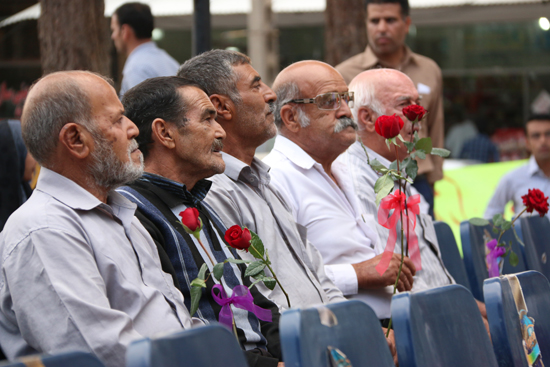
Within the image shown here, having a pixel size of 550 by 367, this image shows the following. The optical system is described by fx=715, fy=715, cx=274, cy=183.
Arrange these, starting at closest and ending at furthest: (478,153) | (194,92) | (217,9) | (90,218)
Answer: (90,218), (194,92), (217,9), (478,153)

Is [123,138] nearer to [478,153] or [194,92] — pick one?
[194,92]

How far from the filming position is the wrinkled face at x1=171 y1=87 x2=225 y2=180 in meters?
2.79

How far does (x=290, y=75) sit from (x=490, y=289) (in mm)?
1987

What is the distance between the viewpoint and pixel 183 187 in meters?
2.70

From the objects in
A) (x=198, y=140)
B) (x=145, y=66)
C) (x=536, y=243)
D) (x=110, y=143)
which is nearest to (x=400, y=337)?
(x=110, y=143)

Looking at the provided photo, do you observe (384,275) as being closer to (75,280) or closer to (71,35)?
(75,280)

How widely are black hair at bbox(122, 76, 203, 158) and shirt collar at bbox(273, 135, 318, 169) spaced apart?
1008 millimetres

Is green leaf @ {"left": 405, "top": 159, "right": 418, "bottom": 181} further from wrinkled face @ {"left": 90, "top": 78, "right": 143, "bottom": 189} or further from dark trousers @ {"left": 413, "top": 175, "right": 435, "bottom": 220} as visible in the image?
dark trousers @ {"left": 413, "top": 175, "right": 435, "bottom": 220}

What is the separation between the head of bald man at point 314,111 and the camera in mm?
3809

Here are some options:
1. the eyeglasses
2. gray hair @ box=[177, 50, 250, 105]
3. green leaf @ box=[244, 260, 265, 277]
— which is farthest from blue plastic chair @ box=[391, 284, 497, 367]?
the eyeglasses

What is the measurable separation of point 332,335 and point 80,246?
0.77 meters

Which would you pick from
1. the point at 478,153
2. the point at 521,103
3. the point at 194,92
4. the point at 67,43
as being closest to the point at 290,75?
the point at 194,92

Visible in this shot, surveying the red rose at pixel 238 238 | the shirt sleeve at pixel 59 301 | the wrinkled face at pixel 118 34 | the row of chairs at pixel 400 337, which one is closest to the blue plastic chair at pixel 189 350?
the row of chairs at pixel 400 337

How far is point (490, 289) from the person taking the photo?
2.30 m
